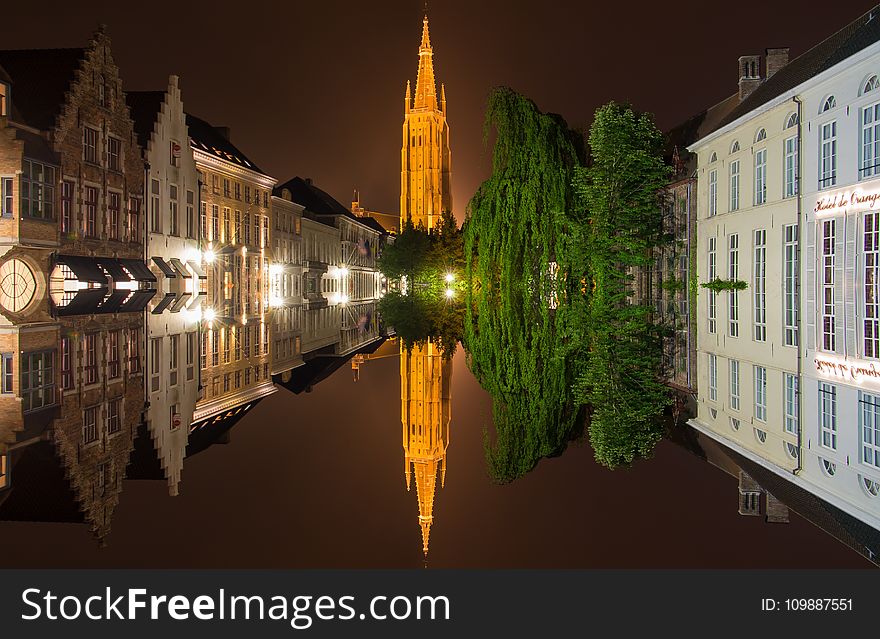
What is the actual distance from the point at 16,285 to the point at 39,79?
8.69 m

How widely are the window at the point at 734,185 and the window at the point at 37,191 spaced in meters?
25.0

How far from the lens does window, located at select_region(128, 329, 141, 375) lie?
2309 centimetres

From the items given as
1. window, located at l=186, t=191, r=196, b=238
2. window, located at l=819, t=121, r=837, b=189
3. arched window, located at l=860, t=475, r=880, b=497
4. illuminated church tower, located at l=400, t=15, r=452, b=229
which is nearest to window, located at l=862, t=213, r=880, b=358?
window, located at l=819, t=121, r=837, b=189

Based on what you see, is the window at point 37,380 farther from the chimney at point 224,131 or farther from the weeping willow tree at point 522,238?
the chimney at point 224,131

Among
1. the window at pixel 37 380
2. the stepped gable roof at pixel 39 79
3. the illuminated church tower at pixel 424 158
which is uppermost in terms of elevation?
the illuminated church tower at pixel 424 158

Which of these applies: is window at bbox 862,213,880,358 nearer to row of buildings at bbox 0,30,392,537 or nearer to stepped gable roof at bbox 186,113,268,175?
row of buildings at bbox 0,30,392,537

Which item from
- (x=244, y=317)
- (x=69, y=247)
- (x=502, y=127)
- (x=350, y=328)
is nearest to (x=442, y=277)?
(x=350, y=328)

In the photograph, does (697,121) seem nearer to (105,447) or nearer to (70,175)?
(70,175)

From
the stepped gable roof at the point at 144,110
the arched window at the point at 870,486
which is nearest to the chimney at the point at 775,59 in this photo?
the arched window at the point at 870,486

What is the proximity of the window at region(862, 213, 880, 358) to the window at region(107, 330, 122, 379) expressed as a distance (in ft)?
63.1

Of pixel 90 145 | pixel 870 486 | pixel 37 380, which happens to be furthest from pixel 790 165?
pixel 90 145

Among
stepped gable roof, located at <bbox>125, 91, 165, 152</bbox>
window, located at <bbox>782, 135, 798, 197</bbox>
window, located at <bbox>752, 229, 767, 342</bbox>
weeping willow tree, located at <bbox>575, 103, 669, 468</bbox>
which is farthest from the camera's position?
stepped gable roof, located at <bbox>125, 91, 165, 152</bbox>

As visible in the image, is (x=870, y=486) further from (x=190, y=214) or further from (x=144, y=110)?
(x=190, y=214)

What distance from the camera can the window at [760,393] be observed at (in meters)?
20.3
